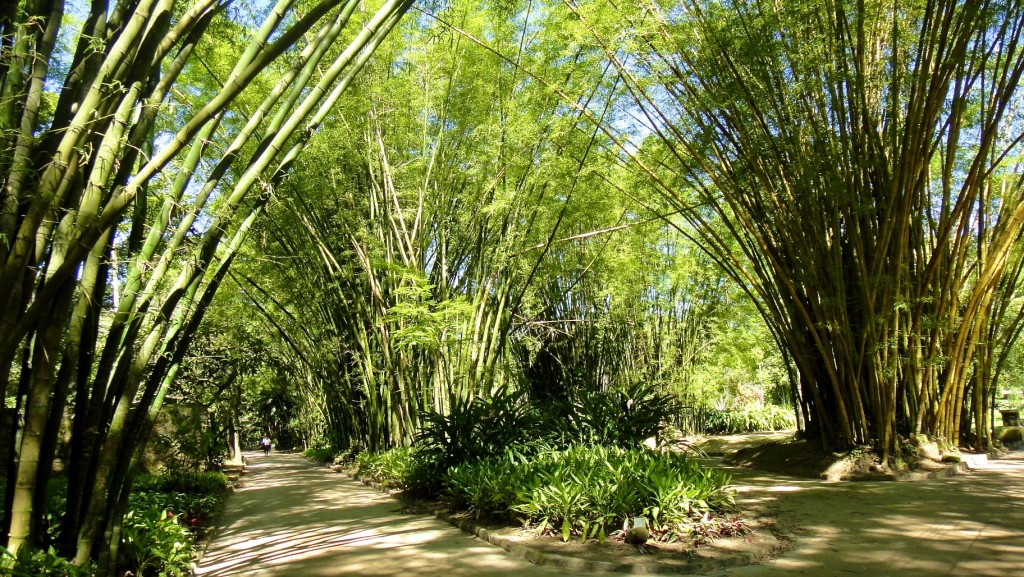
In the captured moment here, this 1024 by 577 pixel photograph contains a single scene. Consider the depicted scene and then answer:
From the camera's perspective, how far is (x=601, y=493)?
3.30 meters

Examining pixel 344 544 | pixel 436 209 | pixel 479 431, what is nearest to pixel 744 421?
pixel 436 209

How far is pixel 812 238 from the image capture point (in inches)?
205

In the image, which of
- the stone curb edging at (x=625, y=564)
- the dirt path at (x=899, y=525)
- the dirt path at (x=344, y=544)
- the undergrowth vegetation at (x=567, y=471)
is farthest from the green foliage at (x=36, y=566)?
the dirt path at (x=899, y=525)

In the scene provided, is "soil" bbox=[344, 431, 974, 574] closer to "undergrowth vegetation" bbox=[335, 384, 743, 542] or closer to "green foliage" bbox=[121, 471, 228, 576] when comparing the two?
"undergrowth vegetation" bbox=[335, 384, 743, 542]

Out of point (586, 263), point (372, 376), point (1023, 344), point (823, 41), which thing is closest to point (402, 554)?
point (372, 376)

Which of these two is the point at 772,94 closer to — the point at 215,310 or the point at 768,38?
the point at 768,38

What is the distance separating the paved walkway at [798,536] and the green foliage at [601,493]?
32 cm

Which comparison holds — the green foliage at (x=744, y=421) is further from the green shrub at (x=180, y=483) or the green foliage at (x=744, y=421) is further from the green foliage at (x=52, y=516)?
the green foliage at (x=52, y=516)

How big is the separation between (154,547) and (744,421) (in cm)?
1264

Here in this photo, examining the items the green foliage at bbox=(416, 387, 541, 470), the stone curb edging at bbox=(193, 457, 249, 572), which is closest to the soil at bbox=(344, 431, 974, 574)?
the green foliage at bbox=(416, 387, 541, 470)

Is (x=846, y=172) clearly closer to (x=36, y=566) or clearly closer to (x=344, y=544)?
(x=344, y=544)

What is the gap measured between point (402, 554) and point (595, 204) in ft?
17.1

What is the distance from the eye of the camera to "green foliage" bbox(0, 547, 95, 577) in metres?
1.67

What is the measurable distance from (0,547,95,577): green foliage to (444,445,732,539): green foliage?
82.0 inches
